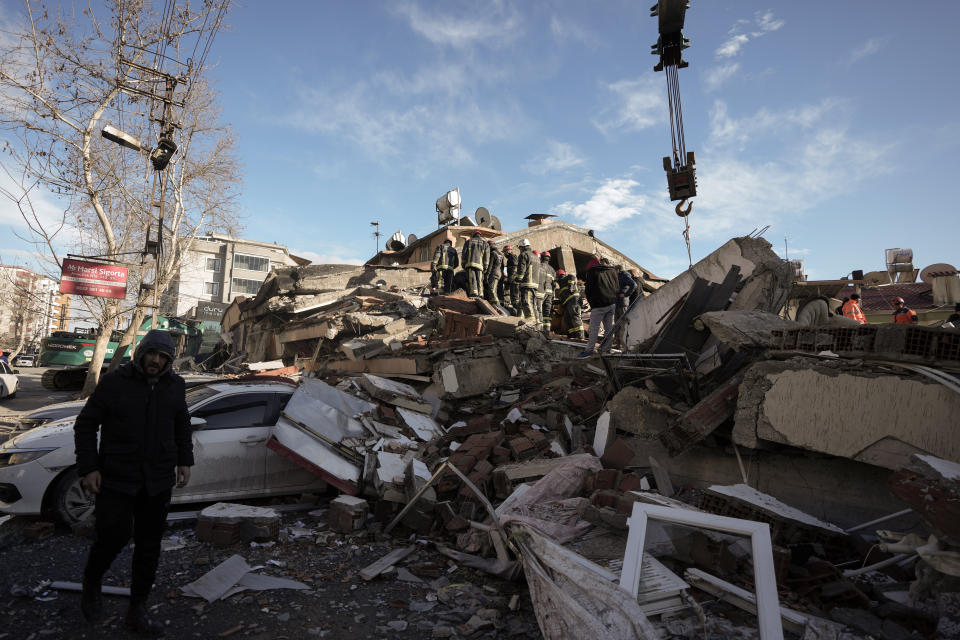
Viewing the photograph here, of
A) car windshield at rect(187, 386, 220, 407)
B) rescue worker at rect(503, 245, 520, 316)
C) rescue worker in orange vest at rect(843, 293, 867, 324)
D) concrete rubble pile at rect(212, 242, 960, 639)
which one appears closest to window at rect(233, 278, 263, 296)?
rescue worker at rect(503, 245, 520, 316)

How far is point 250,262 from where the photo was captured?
175ft

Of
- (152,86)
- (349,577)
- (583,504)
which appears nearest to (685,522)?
(583,504)

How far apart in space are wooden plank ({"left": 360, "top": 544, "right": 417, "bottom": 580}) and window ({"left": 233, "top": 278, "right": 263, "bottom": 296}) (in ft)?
175

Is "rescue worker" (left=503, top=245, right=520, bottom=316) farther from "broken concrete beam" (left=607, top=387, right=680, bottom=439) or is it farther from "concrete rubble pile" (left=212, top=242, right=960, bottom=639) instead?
"broken concrete beam" (left=607, top=387, right=680, bottom=439)

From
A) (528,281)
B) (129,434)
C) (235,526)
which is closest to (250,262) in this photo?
(528,281)

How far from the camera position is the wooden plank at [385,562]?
12.9ft

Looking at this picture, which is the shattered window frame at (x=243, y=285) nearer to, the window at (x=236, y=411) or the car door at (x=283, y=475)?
the window at (x=236, y=411)

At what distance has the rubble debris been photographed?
140 inches

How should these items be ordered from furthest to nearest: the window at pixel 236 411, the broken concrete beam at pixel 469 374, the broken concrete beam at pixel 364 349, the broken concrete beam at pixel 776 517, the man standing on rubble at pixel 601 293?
the broken concrete beam at pixel 364 349
the man standing on rubble at pixel 601 293
the broken concrete beam at pixel 469 374
the window at pixel 236 411
the broken concrete beam at pixel 776 517

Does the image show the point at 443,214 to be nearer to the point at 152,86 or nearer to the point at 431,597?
the point at 152,86

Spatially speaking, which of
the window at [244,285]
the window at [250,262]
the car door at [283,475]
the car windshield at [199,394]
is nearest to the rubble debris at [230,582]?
the car door at [283,475]

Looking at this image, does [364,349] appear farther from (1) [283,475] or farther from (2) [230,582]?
(2) [230,582]

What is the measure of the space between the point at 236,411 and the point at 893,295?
25.5m

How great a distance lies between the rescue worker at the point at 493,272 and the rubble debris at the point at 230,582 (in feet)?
31.7
